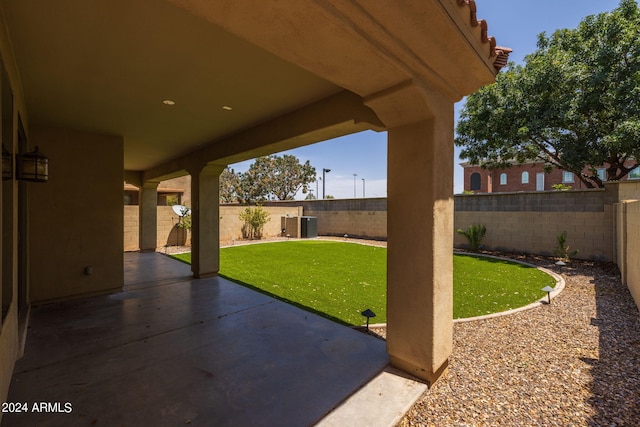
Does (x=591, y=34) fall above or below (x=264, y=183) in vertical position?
above

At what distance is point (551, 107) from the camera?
372 inches

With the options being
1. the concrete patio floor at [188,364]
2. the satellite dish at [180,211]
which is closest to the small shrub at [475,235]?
the concrete patio floor at [188,364]

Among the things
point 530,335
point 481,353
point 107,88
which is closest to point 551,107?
point 530,335

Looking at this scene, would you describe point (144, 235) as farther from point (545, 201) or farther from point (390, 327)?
point (545, 201)

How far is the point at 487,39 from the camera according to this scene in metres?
2.61

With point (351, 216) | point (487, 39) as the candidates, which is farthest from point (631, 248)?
point (351, 216)

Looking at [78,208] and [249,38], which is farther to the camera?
[78,208]

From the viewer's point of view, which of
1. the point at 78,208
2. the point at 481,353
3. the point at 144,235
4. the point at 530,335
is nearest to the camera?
the point at 481,353

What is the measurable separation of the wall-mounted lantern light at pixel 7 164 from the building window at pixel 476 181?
35.9 metres

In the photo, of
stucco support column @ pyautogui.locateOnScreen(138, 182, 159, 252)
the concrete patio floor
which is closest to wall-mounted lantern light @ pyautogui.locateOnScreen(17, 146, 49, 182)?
the concrete patio floor

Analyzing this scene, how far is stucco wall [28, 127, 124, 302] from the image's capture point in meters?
5.19

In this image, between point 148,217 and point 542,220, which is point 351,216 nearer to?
point 542,220

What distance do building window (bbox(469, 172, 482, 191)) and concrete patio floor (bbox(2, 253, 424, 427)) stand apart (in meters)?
33.0

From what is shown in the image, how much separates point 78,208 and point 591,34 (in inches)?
597
